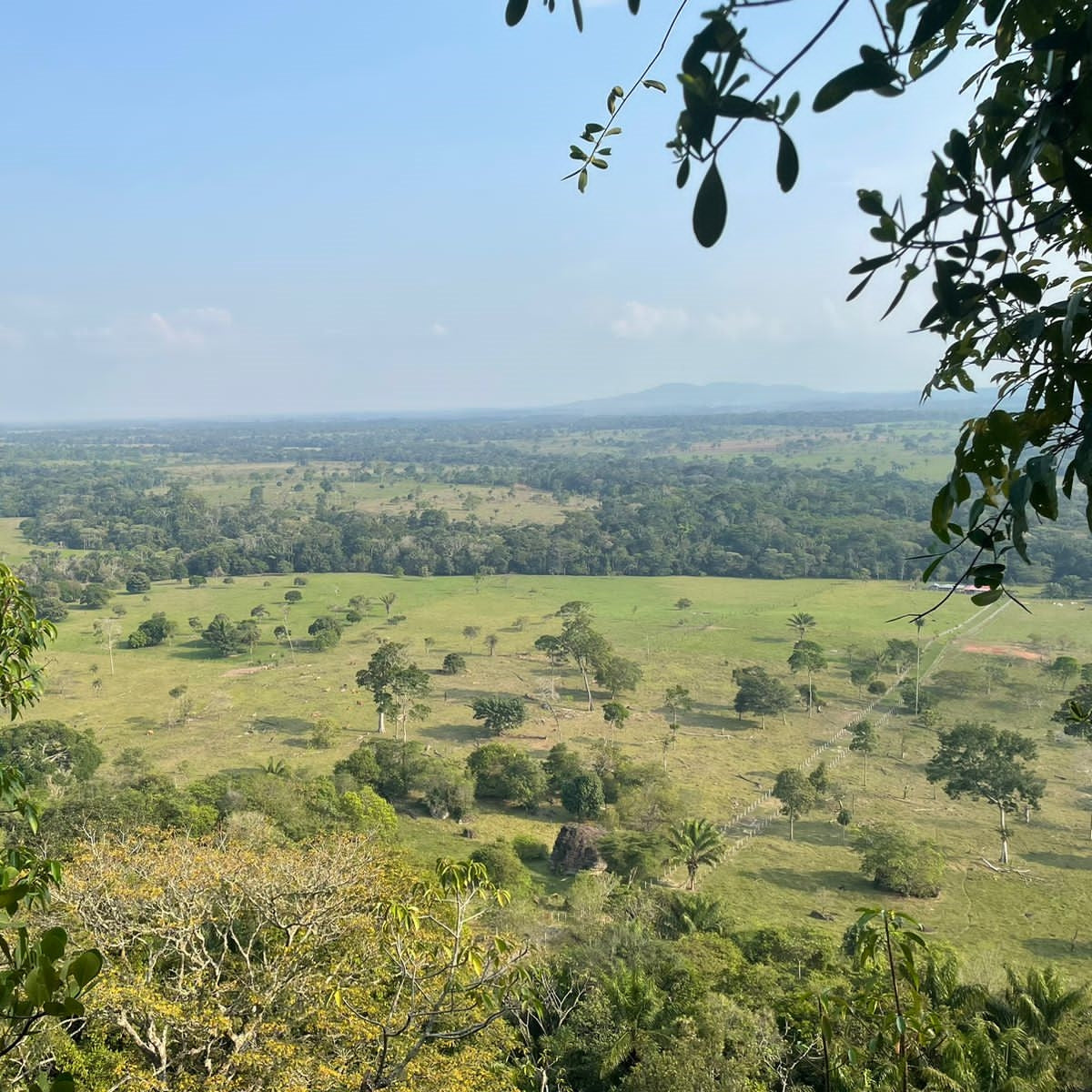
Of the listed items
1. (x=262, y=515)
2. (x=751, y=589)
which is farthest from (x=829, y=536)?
(x=262, y=515)

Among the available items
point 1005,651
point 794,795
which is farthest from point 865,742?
point 1005,651

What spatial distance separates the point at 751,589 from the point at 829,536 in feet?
42.3

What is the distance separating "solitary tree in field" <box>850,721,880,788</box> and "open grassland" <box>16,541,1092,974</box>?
0.57m

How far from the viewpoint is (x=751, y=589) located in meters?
51.9

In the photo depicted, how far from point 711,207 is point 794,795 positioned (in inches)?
861

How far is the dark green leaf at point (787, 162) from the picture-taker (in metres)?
1.04

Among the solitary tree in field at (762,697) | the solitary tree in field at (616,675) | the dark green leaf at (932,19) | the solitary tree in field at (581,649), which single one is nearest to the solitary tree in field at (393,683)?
the solitary tree in field at (581,649)

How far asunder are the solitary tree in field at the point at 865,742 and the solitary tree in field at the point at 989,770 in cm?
183

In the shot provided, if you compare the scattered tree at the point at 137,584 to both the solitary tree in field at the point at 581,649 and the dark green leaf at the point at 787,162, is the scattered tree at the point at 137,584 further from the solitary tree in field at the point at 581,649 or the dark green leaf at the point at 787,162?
the dark green leaf at the point at 787,162

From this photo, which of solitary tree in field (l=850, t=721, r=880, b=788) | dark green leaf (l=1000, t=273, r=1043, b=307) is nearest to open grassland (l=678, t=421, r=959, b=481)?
solitary tree in field (l=850, t=721, r=880, b=788)

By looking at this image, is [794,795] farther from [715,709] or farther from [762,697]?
[715,709]

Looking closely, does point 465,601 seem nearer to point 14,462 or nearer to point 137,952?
point 137,952

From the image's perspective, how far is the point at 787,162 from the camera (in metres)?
1.05

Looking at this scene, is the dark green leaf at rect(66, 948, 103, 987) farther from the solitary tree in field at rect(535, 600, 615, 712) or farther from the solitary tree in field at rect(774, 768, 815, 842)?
the solitary tree in field at rect(535, 600, 615, 712)
